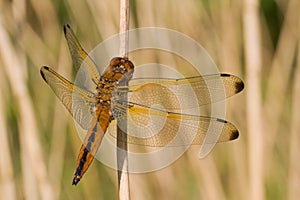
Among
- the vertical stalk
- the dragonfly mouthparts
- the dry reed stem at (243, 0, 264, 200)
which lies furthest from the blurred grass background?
the vertical stalk

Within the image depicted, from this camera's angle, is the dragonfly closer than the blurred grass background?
Yes

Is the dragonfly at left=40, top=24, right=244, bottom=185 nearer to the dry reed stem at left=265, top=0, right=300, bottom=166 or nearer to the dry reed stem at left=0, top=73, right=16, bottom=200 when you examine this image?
the dry reed stem at left=0, top=73, right=16, bottom=200

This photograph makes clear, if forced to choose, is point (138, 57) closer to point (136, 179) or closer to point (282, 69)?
point (136, 179)

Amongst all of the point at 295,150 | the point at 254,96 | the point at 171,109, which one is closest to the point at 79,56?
the point at 171,109

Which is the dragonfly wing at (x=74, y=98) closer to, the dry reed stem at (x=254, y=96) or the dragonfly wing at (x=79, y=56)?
the dragonfly wing at (x=79, y=56)

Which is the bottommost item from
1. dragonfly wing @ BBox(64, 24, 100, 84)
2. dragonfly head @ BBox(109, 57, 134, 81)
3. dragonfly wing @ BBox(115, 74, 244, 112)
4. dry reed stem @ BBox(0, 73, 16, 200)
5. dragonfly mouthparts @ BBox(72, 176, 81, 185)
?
dragonfly mouthparts @ BBox(72, 176, 81, 185)

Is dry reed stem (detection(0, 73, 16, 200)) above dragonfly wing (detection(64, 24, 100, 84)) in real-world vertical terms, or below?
below

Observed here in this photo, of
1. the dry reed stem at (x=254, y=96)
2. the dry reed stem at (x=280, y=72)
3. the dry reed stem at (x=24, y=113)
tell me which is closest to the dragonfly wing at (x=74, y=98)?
the dry reed stem at (x=24, y=113)
